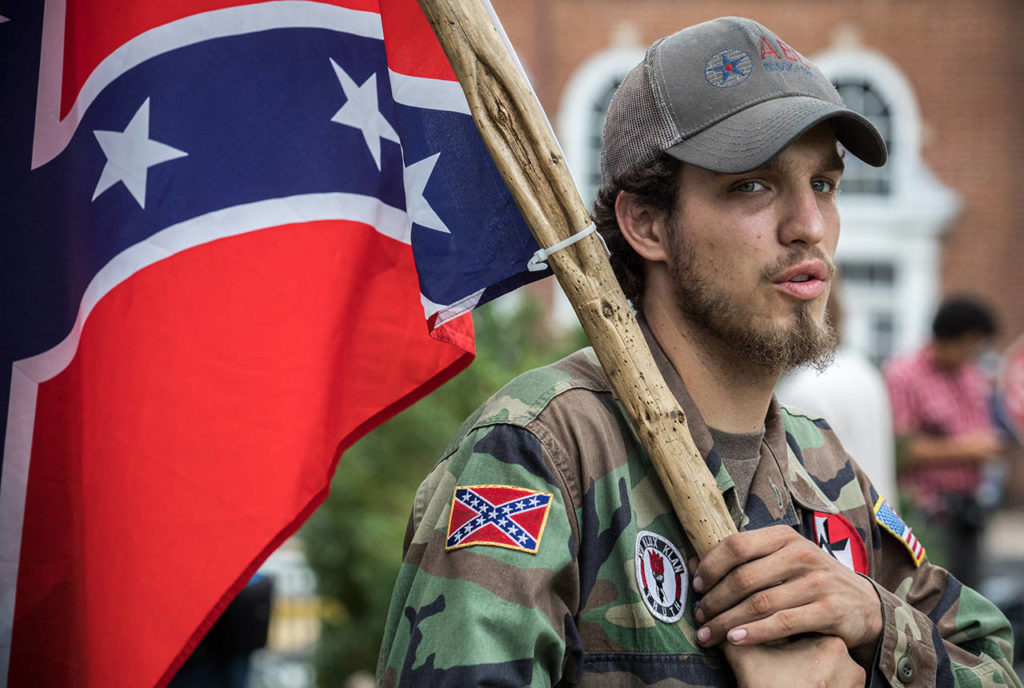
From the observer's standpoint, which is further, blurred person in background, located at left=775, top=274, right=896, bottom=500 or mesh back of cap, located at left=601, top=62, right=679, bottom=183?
blurred person in background, located at left=775, top=274, right=896, bottom=500

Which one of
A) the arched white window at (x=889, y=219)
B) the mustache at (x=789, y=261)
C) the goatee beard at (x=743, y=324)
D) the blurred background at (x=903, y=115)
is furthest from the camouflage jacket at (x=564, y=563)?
the arched white window at (x=889, y=219)

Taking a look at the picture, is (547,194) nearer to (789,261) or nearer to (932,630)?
(789,261)

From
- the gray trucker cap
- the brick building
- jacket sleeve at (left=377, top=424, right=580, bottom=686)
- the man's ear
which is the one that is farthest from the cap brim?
the brick building

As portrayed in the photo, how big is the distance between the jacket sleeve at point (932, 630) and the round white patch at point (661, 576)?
1.21 ft

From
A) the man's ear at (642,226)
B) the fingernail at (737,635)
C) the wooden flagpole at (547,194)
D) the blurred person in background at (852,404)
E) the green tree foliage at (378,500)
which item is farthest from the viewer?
the green tree foliage at (378,500)

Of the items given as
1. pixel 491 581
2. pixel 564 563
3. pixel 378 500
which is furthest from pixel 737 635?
pixel 378 500

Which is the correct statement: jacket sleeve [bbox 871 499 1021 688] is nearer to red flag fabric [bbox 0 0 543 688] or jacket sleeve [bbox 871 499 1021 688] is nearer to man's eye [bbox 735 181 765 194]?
man's eye [bbox 735 181 765 194]

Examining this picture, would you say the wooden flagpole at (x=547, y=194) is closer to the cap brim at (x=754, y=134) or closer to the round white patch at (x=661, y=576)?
the round white patch at (x=661, y=576)

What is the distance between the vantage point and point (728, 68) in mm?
2127

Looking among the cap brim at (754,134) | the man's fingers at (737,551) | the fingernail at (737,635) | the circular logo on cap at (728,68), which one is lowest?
the fingernail at (737,635)

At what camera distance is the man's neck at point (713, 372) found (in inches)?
86.0

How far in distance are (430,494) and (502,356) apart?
4.05 m

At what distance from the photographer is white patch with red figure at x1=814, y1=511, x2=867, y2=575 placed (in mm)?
2270

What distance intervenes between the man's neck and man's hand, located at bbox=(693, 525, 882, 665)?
0.33m
